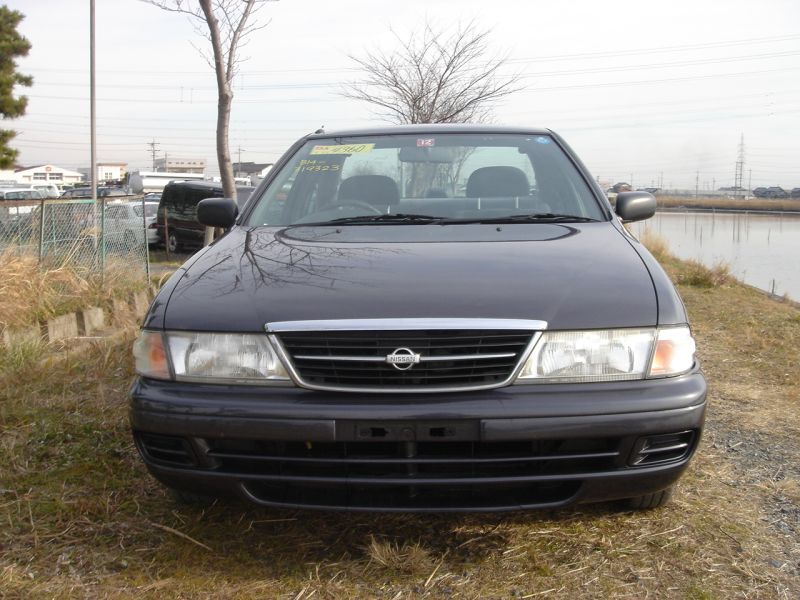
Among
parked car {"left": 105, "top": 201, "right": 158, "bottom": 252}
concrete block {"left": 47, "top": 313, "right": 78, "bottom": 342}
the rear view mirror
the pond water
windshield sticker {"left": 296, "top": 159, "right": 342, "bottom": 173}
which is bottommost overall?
the pond water

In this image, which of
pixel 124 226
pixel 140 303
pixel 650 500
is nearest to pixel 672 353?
pixel 650 500

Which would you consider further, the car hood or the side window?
the side window

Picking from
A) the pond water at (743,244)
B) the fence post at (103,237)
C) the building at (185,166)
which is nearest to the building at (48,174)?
the building at (185,166)

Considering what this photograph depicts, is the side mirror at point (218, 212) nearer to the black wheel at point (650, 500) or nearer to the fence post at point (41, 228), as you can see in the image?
the black wheel at point (650, 500)

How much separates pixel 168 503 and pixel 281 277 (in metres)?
1.10

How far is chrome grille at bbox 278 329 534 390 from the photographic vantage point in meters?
2.26

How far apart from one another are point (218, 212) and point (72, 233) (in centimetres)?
472

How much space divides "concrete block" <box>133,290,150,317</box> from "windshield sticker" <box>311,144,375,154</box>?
10.9ft

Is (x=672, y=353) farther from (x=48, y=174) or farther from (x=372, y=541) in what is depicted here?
(x=48, y=174)

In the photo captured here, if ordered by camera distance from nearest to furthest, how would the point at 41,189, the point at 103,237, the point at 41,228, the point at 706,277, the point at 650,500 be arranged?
1. the point at 650,500
2. the point at 41,228
3. the point at 103,237
4. the point at 706,277
5. the point at 41,189

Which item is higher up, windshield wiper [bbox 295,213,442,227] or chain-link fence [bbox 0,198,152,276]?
windshield wiper [bbox 295,213,442,227]

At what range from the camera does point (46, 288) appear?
643 cm

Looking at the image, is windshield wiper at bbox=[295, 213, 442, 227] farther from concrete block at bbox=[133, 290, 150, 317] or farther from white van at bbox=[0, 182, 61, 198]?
white van at bbox=[0, 182, 61, 198]

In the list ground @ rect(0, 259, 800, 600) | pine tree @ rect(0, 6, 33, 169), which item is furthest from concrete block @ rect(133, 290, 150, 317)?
pine tree @ rect(0, 6, 33, 169)
